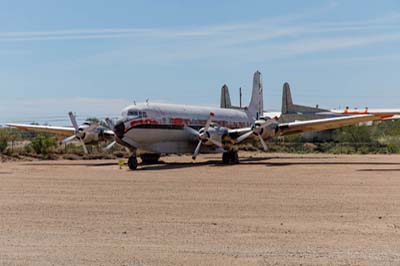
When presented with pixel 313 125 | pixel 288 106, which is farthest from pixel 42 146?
pixel 288 106

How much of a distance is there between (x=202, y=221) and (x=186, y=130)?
1983 centimetres

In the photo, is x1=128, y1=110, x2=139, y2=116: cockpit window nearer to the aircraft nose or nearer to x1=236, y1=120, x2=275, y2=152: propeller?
the aircraft nose

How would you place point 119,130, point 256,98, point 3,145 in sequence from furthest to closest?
1. point 256,98
2. point 3,145
3. point 119,130

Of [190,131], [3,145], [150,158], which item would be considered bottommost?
[150,158]

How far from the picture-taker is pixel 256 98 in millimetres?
41031

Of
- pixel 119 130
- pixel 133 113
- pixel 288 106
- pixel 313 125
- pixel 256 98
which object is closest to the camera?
pixel 119 130

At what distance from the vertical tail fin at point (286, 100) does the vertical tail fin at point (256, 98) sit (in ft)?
89.1

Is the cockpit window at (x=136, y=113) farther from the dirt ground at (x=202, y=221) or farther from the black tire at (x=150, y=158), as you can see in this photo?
the dirt ground at (x=202, y=221)

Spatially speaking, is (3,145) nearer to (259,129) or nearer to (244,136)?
(244,136)

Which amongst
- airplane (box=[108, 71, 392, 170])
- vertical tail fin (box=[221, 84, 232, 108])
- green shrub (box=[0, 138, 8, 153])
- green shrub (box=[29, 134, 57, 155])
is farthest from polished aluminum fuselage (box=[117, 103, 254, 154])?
vertical tail fin (box=[221, 84, 232, 108])

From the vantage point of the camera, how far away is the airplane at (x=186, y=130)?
91.2ft

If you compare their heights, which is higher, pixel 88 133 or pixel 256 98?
pixel 256 98

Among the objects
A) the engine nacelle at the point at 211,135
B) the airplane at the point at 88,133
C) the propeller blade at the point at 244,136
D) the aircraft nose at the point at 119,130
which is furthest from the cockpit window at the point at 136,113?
the propeller blade at the point at 244,136

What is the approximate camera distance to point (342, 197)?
14.9 m
